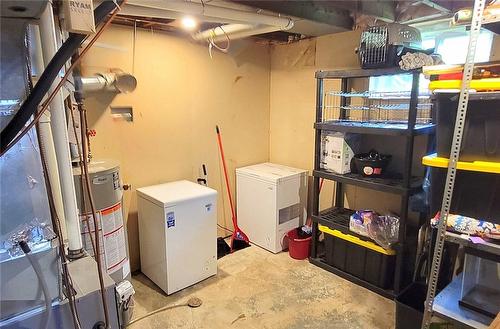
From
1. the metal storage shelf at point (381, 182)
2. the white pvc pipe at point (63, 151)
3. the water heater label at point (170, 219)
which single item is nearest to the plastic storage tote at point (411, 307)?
the metal storage shelf at point (381, 182)

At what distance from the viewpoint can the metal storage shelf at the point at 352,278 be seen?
8.15 feet

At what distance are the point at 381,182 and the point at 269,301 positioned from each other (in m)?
1.25

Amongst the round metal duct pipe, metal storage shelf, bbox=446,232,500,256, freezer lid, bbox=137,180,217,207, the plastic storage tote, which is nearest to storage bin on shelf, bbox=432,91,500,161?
metal storage shelf, bbox=446,232,500,256

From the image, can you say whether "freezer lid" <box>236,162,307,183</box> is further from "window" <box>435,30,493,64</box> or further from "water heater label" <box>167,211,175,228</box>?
"window" <box>435,30,493,64</box>

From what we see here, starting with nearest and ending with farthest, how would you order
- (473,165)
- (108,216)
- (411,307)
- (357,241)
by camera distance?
(473,165)
(411,307)
(108,216)
(357,241)

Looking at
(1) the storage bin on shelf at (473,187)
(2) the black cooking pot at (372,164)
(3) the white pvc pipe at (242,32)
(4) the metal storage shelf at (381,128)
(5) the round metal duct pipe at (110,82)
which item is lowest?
(2) the black cooking pot at (372,164)

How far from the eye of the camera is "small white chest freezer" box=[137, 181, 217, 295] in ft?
7.94

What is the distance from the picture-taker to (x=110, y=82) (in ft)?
7.81

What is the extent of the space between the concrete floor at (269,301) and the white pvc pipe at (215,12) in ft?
6.68

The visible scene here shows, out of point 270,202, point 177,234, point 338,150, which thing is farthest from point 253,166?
→ point 177,234

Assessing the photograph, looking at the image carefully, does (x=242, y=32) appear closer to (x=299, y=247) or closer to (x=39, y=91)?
(x=299, y=247)

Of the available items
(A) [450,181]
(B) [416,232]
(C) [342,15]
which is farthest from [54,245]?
(C) [342,15]

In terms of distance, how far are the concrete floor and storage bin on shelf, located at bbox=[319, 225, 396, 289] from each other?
0.38 ft

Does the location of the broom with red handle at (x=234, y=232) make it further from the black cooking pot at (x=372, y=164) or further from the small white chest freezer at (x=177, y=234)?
the black cooking pot at (x=372, y=164)
